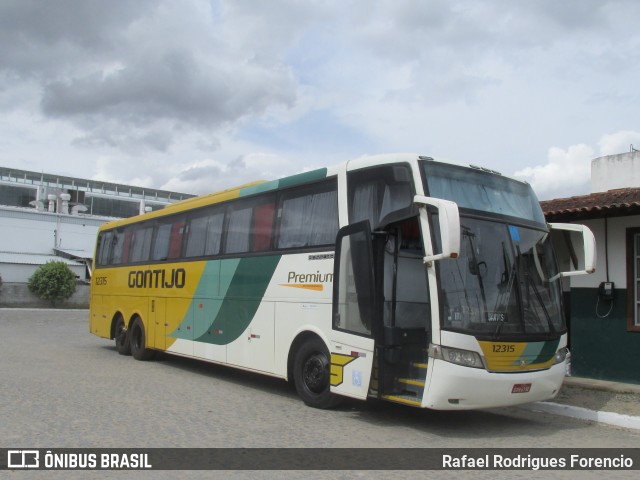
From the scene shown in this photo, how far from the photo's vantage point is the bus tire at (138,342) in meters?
14.6

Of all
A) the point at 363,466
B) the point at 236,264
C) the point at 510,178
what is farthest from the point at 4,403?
the point at 510,178

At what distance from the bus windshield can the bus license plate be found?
58 cm

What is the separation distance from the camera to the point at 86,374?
12.0 m

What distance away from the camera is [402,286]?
837 cm

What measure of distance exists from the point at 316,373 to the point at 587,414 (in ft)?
12.4

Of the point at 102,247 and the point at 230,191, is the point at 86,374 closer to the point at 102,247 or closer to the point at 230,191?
the point at 230,191

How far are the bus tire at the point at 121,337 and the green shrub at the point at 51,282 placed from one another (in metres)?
23.8

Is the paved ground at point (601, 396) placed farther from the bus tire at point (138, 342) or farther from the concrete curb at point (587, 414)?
the bus tire at point (138, 342)

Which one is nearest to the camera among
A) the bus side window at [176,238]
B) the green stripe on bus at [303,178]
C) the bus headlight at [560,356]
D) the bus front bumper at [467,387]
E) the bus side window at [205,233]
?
the bus front bumper at [467,387]

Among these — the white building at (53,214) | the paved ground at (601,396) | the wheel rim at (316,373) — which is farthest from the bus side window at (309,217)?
the white building at (53,214)

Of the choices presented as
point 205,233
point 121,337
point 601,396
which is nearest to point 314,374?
point 205,233

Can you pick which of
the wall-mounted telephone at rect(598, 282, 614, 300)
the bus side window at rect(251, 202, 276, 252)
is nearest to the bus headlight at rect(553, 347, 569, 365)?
the wall-mounted telephone at rect(598, 282, 614, 300)

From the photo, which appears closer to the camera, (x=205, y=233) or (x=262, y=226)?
(x=262, y=226)

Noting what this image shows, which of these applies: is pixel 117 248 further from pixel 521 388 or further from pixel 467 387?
pixel 521 388
